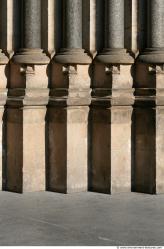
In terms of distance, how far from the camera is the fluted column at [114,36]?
47.1 feet

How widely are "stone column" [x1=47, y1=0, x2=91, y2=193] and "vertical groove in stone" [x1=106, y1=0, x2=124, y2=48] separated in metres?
0.61

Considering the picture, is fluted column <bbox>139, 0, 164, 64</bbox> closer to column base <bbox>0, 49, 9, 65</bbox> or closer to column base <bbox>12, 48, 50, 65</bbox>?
column base <bbox>12, 48, 50, 65</bbox>

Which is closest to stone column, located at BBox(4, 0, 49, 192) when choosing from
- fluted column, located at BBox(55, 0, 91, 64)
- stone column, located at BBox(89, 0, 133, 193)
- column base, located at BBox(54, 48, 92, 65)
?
column base, located at BBox(54, 48, 92, 65)

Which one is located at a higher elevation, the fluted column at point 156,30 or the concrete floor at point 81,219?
the fluted column at point 156,30

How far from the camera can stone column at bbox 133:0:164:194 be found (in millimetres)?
14141

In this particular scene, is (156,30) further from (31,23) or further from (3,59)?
(3,59)

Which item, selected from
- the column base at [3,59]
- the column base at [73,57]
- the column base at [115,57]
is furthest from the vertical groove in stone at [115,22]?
the column base at [3,59]

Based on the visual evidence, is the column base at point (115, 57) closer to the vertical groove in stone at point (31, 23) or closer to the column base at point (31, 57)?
the column base at point (31, 57)

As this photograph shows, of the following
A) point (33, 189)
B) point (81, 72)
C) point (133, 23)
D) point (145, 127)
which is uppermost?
point (133, 23)

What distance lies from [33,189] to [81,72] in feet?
8.67

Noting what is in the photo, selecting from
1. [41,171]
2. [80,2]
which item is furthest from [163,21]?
[41,171]

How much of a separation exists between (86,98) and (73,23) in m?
1.59

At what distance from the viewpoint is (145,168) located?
14.4 m

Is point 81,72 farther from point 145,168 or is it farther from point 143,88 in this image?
point 145,168
